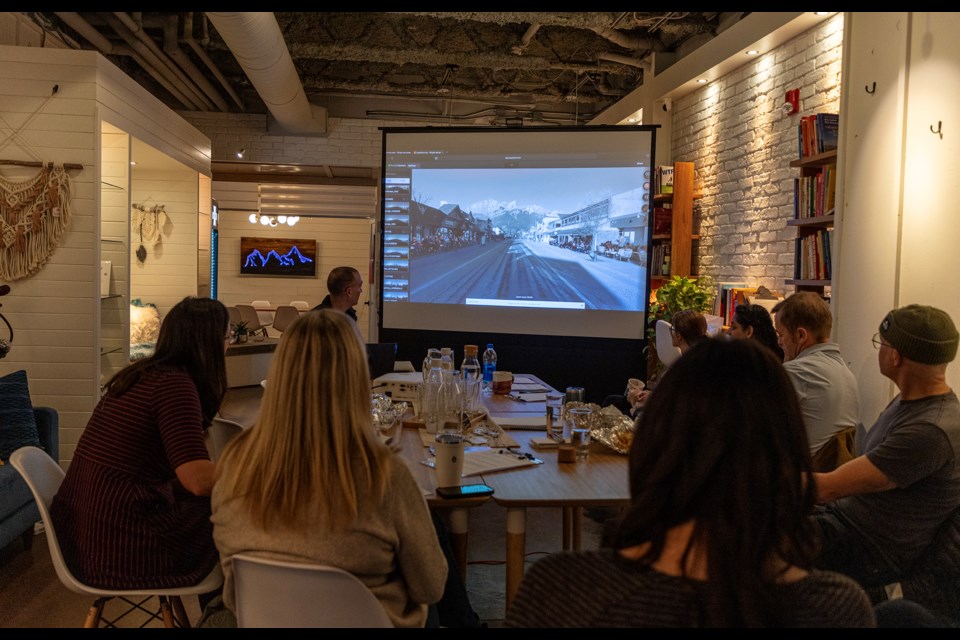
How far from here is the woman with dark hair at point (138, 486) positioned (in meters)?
2.16

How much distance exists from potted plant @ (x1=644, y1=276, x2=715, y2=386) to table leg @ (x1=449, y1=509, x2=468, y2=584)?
383 centimetres

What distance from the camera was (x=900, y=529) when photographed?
2.22 m

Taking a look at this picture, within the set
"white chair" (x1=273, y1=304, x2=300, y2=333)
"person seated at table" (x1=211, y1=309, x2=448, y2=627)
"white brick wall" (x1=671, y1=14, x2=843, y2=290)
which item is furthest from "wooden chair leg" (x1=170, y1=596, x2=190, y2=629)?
"white chair" (x1=273, y1=304, x2=300, y2=333)

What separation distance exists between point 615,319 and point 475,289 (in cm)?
118

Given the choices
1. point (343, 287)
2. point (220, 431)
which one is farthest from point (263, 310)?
point (220, 431)

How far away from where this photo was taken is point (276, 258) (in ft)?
39.8

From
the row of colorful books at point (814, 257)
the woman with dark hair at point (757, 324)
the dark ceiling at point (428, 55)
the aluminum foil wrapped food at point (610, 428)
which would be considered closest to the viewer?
the aluminum foil wrapped food at point (610, 428)

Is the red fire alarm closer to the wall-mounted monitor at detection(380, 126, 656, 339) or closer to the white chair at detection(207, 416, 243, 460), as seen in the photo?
the wall-mounted monitor at detection(380, 126, 656, 339)

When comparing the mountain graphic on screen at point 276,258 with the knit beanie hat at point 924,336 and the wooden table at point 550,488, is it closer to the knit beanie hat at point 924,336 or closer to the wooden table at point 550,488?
the wooden table at point 550,488

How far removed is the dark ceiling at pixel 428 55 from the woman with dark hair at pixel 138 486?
483cm

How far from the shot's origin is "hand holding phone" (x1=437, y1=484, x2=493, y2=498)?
2236 millimetres

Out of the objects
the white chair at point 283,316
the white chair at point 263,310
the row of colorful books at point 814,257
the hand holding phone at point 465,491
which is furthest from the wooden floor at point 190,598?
the white chair at point 263,310

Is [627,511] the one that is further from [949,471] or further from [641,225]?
[641,225]
